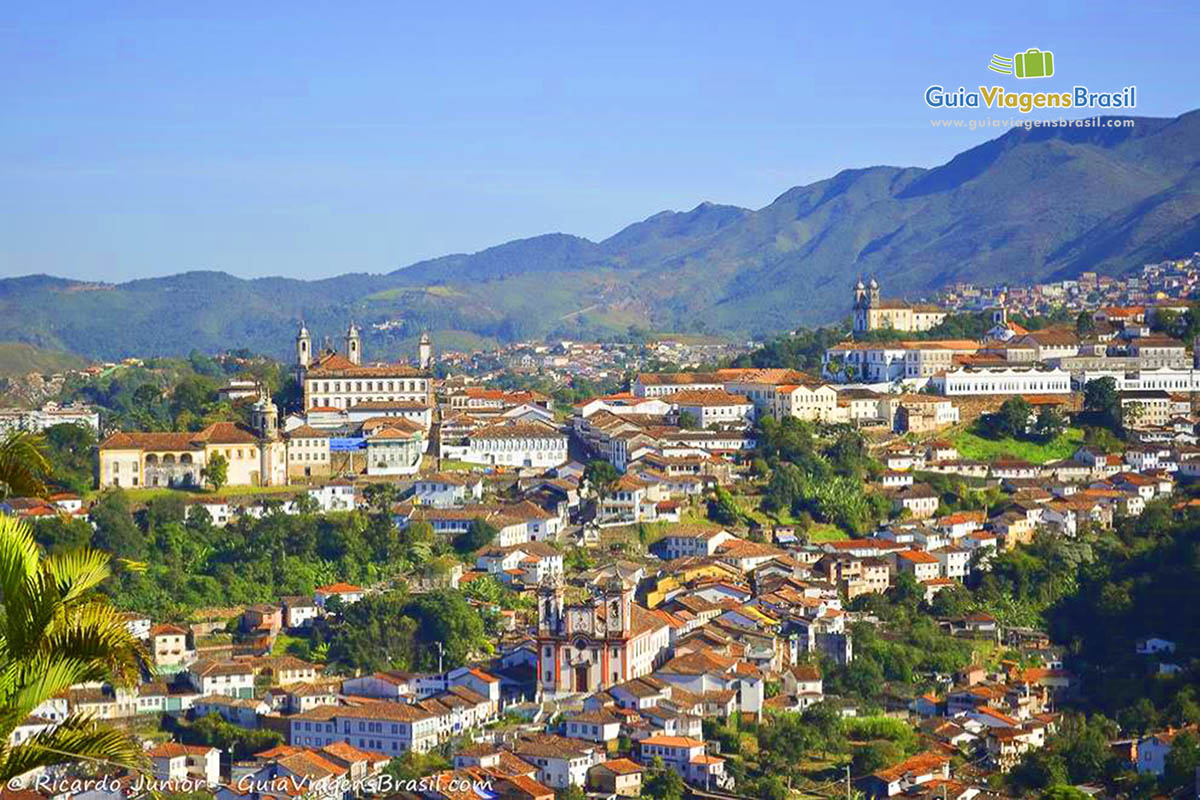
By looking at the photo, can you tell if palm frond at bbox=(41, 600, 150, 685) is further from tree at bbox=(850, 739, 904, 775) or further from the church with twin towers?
the church with twin towers

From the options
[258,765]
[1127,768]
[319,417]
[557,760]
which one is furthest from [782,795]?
[319,417]

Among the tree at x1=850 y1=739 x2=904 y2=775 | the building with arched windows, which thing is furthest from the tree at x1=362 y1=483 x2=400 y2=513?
the tree at x1=850 y1=739 x2=904 y2=775

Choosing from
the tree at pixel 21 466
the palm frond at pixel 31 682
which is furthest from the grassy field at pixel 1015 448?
the palm frond at pixel 31 682

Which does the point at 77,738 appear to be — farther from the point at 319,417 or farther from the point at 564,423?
the point at 564,423

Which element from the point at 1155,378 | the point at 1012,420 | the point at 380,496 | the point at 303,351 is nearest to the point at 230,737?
the point at 380,496

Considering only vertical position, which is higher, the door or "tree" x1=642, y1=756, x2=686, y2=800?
the door

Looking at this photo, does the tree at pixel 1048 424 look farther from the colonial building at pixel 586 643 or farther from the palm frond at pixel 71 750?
the palm frond at pixel 71 750
